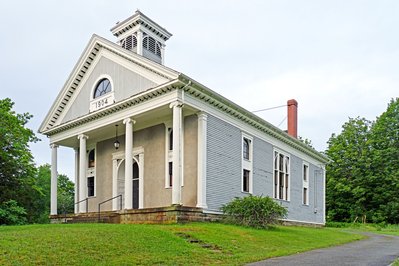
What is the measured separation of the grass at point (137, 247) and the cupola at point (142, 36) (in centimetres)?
1221

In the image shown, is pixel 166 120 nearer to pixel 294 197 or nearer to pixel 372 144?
pixel 294 197

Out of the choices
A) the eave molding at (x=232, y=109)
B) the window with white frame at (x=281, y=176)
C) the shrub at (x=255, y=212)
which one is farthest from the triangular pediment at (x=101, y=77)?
the window with white frame at (x=281, y=176)

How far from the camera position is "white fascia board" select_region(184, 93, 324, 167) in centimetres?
1762

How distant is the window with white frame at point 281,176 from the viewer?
959 inches

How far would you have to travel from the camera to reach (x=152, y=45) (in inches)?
916

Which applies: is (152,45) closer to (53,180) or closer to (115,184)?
(115,184)

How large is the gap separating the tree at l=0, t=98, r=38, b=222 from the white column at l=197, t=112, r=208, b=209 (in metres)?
16.1

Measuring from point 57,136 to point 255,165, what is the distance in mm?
11235

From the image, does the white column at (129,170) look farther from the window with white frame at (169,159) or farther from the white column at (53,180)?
the white column at (53,180)

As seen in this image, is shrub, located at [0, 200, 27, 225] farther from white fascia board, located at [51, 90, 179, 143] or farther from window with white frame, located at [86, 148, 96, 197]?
white fascia board, located at [51, 90, 179, 143]

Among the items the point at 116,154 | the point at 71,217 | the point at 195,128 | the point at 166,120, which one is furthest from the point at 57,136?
the point at 195,128

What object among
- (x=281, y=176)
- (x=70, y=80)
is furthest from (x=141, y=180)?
(x=281, y=176)

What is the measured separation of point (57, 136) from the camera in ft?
76.9

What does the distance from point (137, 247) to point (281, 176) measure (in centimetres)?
1622
